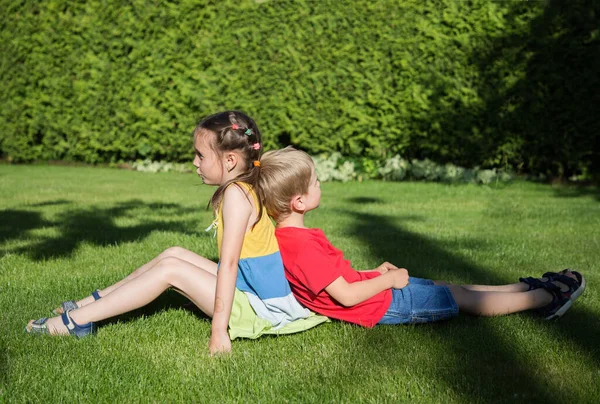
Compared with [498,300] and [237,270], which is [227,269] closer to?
[237,270]

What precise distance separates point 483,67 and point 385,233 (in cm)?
426

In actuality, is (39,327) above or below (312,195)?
below

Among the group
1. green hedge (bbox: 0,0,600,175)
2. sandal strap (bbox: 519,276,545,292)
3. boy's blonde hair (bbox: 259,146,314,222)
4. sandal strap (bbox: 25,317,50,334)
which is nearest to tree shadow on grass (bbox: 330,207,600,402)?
sandal strap (bbox: 519,276,545,292)

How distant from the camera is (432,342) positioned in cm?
301

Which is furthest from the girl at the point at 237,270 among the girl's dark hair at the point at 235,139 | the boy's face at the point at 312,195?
the boy's face at the point at 312,195

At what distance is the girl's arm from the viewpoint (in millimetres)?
2863

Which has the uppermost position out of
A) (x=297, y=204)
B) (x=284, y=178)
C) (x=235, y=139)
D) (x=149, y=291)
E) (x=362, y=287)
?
(x=235, y=139)

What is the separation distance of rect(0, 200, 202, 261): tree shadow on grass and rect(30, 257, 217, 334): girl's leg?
184cm

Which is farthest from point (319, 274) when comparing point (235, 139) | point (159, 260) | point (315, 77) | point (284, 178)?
point (315, 77)

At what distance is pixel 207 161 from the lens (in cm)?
305

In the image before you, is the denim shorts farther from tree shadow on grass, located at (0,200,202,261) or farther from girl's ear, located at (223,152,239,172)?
A: tree shadow on grass, located at (0,200,202,261)

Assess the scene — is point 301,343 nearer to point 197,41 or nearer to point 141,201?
point 141,201

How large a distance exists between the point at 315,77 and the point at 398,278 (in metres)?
7.29

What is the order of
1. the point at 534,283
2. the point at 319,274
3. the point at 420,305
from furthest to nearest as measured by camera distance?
the point at 534,283
the point at 420,305
the point at 319,274
